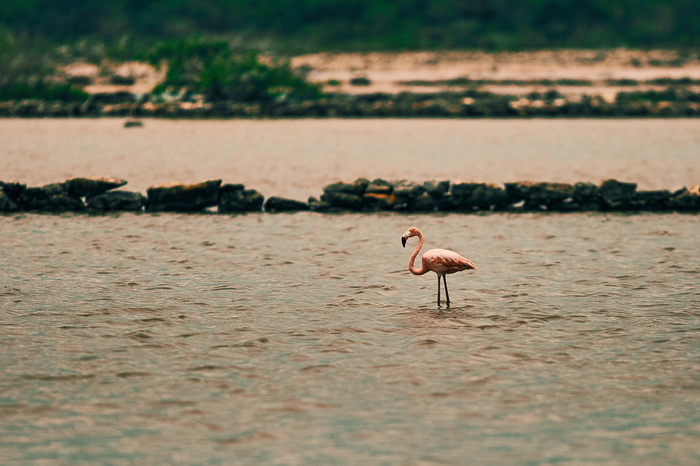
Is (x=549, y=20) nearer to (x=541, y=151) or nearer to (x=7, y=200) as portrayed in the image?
(x=541, y=151)

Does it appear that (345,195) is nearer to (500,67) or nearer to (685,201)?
(685,201)

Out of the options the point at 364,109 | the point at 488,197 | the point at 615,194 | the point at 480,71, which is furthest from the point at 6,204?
the point at 480,71

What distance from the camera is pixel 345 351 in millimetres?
7711

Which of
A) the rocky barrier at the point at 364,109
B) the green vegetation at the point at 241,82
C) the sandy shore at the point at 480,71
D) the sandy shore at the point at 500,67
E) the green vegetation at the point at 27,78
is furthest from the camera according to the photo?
the sandy shore at the point at 500,67

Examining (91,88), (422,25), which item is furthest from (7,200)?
(422,25)

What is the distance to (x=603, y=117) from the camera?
3759 centimetres

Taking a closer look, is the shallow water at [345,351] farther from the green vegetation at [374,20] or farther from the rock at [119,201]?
the green vegetation at [374,20]

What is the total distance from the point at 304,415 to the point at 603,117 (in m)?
33.4

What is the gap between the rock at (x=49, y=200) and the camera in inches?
610

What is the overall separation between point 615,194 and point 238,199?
597 centimetres

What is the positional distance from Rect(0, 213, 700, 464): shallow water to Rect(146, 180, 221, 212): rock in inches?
97.2

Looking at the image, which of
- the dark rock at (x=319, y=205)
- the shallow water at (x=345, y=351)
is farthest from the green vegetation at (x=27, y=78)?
the shallow water at (x=345, y=351)

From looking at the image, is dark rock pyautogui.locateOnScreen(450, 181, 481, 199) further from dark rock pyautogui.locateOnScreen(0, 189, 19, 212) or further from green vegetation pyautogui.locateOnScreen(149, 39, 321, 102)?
green vegetation pyautogui.locateOnScreen(149, 39, 321, 102)

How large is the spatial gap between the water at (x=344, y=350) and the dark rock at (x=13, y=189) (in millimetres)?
2630
